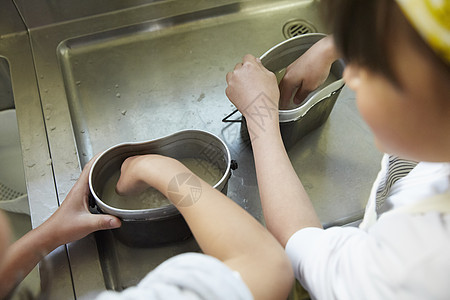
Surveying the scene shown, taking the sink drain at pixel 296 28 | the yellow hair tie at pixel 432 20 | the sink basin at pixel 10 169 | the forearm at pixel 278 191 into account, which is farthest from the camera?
the sink drain at pixel 296 28

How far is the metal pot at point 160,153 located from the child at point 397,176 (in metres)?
0.12

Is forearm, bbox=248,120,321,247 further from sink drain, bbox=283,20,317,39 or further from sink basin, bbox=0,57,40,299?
sink basin, bbox=0,57,40,299

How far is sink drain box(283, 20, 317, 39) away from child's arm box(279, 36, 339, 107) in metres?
0.24

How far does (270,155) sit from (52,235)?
0.38 meters

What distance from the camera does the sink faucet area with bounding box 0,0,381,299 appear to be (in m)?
0.70

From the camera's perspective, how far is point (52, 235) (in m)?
0.63

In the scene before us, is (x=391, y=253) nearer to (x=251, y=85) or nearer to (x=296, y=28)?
(x=251, y=85)

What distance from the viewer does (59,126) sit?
788 millimetres

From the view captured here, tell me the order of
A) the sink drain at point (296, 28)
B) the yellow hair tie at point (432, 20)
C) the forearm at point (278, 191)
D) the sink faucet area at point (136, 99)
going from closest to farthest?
the yellow hair tie at point (432, 20)
the forearm at point (278, 191)
the sink faucet area at point (136, 99)
the sink drain at point (296, 28)

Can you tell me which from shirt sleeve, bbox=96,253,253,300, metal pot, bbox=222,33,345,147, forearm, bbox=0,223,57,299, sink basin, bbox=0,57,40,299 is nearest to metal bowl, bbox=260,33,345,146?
metal pot, bbox=222,33,345,147

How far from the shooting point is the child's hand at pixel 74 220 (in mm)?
617

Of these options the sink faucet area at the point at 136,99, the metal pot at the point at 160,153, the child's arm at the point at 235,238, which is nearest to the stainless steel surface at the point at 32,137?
the sink faucet area at the point at 136,99

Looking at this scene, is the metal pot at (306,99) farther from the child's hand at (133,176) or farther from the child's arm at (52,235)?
the child's arm at (52,235)

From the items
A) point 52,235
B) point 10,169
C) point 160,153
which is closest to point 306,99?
point 160,153
